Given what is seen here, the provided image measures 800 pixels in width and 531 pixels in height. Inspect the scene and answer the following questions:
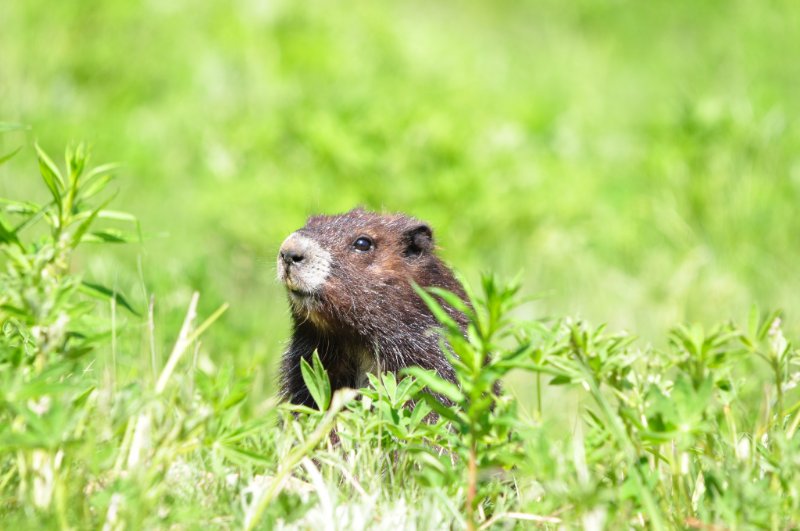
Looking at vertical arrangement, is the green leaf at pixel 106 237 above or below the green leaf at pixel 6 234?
above

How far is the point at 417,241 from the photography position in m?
4.39

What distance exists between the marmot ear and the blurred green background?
1078 mm

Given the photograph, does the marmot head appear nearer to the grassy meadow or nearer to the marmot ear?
the marmot ear

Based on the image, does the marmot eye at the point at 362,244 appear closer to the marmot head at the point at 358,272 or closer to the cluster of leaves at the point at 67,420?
the marmot head at the point at 358,272

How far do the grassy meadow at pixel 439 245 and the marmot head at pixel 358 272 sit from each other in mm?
323

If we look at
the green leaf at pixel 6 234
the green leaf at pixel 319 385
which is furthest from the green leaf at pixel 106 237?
the green leaf at pixel 319 385

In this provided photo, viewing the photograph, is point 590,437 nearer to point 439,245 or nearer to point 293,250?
point 293,250

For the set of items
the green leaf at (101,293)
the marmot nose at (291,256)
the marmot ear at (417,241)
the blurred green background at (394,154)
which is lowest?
the green leaf at (101,293)

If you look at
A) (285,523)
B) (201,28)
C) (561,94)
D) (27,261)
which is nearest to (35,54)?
(201,28)

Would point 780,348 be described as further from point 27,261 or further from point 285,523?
point 27,261

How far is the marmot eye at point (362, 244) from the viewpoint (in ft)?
13.9

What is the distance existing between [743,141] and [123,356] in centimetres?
538

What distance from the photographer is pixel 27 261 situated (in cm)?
269

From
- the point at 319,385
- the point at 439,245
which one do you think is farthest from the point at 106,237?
the point at 439,245
